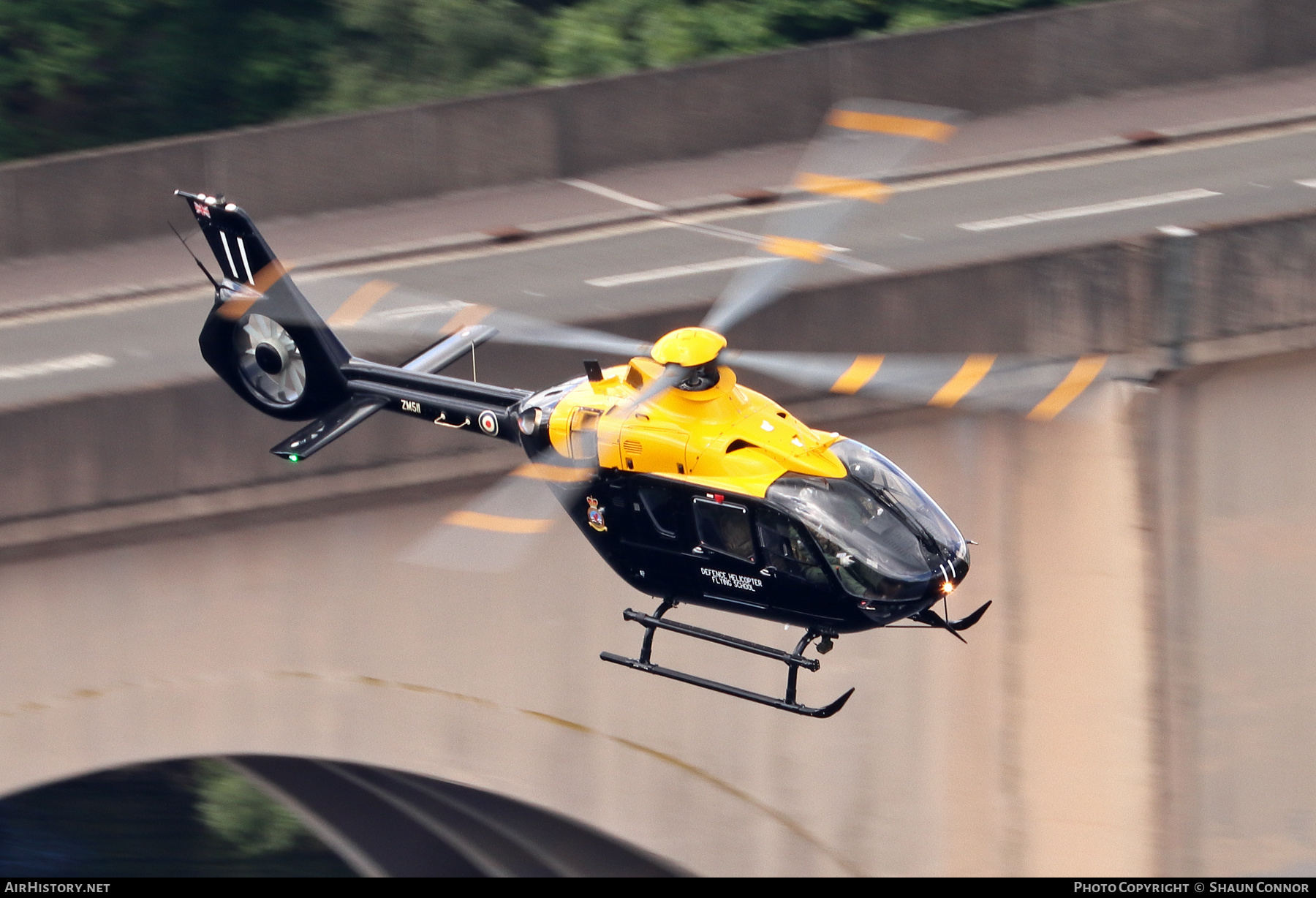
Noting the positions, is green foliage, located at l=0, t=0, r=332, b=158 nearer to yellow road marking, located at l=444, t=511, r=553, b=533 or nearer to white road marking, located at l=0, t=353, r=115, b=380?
white road marking, located at l=0, t=353, r=115, b=380

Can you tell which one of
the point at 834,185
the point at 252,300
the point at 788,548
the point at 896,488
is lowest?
the point at 788,548

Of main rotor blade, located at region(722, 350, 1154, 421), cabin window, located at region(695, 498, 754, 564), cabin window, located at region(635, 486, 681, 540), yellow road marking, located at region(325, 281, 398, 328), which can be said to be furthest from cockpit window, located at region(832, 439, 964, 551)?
yellow road marking, located at region(325, 281, 398, 328)

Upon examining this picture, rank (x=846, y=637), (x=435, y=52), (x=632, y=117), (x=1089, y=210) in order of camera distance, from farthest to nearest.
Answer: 1. (x=435, y=52)
2. (x=632, y=117)
3. (x=1089, y=210)
4. (x=846, y=637)

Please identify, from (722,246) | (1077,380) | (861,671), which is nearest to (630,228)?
(722,246)

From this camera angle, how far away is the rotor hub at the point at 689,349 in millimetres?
15102

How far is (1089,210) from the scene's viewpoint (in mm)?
26391

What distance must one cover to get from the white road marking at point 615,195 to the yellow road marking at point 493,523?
1454 centimetres

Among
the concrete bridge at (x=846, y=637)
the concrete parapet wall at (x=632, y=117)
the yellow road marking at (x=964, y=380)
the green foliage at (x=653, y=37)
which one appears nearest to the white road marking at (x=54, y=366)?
the concrete bridge at (x=846, y=637)

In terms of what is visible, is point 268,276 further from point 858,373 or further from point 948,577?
point 948,577

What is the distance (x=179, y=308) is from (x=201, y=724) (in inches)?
322

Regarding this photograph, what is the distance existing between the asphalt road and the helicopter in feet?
18.3

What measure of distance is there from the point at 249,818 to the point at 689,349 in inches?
1133

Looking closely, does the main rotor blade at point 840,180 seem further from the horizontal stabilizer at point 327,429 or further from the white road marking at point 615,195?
the white road marking at point 615,195

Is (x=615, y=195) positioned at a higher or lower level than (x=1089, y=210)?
higher
